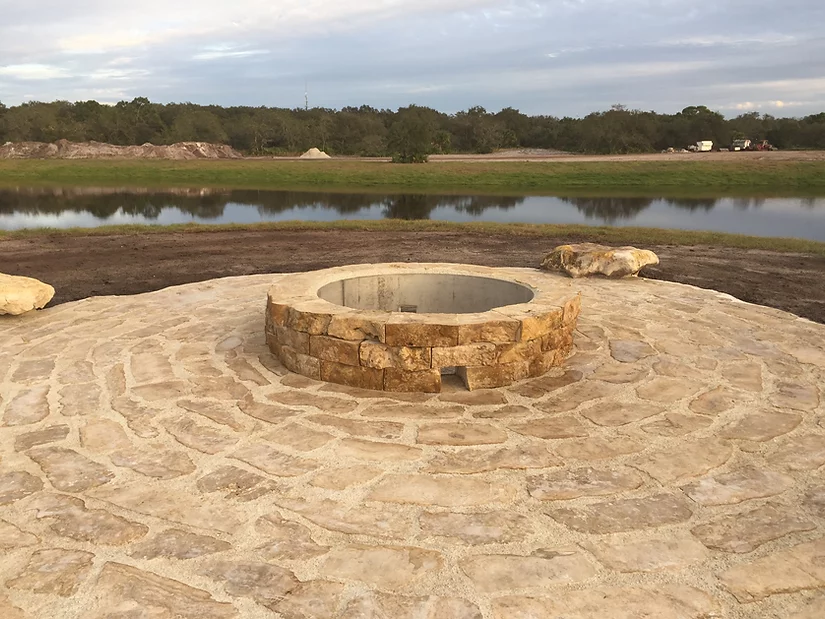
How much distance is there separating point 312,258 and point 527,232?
5477 millimetres

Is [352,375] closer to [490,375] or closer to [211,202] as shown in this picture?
[490,375]

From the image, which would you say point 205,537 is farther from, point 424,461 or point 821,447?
point 821,447

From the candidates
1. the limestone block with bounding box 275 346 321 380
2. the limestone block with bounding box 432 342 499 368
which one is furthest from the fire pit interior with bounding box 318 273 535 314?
the limestone block with bounding box 432 342 499 368

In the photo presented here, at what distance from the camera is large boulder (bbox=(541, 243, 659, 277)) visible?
8.43 metres

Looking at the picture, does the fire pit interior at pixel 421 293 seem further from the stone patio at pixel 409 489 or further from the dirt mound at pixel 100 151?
the dirt mound at pixel 100 151

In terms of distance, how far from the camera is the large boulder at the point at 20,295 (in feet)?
20.5

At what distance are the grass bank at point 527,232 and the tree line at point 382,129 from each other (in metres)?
36.5

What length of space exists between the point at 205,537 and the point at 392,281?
3985 mm

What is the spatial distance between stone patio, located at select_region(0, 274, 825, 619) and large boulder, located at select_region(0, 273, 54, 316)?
3.97 feet

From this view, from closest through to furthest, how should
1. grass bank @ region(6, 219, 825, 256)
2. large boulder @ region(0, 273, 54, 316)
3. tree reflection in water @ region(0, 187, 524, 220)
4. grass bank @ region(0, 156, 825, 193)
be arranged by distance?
large boulder @ region(0, 273, 54, 316), grass bank @ region(6, 219, 825, 256), tree reflection in water @ region(0, 187, 524, 220), grass bank @ region(0, 156, 825, 193)

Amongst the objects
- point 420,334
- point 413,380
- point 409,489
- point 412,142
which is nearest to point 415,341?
point 420,334

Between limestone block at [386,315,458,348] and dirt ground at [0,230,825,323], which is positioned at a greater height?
limestone block at [386,315,458,348]

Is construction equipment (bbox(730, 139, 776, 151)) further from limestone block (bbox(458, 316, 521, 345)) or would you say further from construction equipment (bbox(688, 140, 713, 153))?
limestone block (bbox(458, 316, 521, 345))

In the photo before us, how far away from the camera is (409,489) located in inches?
125
